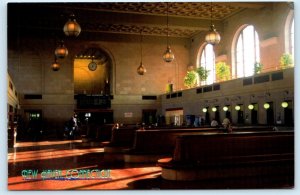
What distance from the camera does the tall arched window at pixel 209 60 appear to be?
2097cm

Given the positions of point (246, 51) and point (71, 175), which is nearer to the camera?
point (71, 175)

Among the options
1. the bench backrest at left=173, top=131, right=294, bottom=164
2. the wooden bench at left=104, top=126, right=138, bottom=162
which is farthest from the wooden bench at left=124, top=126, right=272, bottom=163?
the bench backrest at left=173, top=131, right=294, bottom=164

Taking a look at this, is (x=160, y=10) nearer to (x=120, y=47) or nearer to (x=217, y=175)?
(x=120, y=47)

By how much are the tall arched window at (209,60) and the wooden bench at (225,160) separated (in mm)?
14207

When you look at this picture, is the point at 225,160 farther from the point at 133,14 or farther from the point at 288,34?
the point at 133,14

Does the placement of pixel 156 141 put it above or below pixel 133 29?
below

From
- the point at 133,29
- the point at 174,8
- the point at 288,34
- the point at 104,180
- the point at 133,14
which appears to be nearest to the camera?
the point at 104,180

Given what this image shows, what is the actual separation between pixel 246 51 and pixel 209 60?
12.9ft

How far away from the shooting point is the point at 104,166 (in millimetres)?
8211

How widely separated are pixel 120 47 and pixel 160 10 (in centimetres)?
717

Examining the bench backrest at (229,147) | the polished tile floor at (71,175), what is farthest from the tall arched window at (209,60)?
the bench backrest at (229,147)

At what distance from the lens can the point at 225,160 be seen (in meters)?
6.37

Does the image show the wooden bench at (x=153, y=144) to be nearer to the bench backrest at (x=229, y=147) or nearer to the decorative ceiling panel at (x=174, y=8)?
the bench backrest at (x=229, y=147)

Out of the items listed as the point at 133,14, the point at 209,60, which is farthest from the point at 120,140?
the point at 209,60
